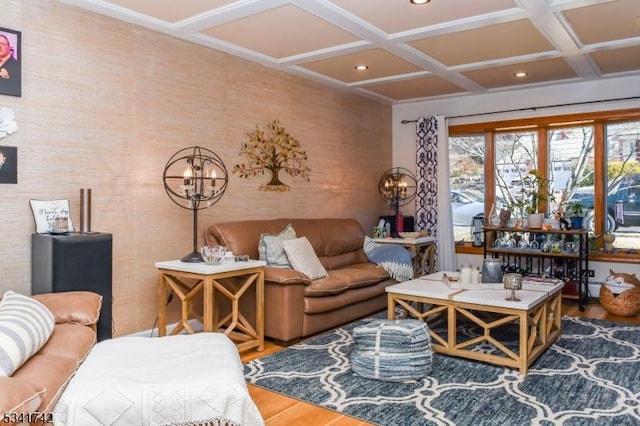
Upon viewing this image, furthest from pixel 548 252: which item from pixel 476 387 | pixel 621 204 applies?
pixel 476 387

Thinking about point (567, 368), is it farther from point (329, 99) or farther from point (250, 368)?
point (329, 99)

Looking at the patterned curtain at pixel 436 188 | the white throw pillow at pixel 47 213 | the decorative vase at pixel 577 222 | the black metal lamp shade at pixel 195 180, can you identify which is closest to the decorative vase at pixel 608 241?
the decorative vase at pixel 577 222

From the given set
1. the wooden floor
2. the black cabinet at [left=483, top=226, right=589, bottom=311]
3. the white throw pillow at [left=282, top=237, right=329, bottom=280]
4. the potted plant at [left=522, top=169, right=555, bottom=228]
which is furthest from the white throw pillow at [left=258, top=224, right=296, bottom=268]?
the potted plant at [left=522, top=169, right=555, bottom=228]

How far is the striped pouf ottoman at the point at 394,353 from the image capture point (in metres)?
3.16

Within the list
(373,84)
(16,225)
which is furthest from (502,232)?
(16,225)

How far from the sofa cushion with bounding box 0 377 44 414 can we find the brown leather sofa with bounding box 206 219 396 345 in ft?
7.62

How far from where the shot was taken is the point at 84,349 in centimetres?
237

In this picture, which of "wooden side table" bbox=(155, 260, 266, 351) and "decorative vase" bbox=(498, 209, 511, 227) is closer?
"wooden side table" bbox=(155, 260, 266, 351)

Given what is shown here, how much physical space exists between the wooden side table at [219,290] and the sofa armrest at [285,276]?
10 centimetres

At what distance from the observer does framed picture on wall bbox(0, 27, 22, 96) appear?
125 inches

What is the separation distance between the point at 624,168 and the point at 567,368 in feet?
11.2

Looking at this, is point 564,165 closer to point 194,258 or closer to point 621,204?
point 621,204

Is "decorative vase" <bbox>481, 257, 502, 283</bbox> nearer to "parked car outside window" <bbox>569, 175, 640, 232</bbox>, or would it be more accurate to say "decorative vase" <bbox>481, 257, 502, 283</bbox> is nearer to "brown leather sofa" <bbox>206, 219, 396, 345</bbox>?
"brown leather sofa" <bbox>206, 219, 396, 345</bbox>

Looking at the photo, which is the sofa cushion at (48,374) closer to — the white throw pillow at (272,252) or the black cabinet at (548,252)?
the white throw pillow at (272,252)
